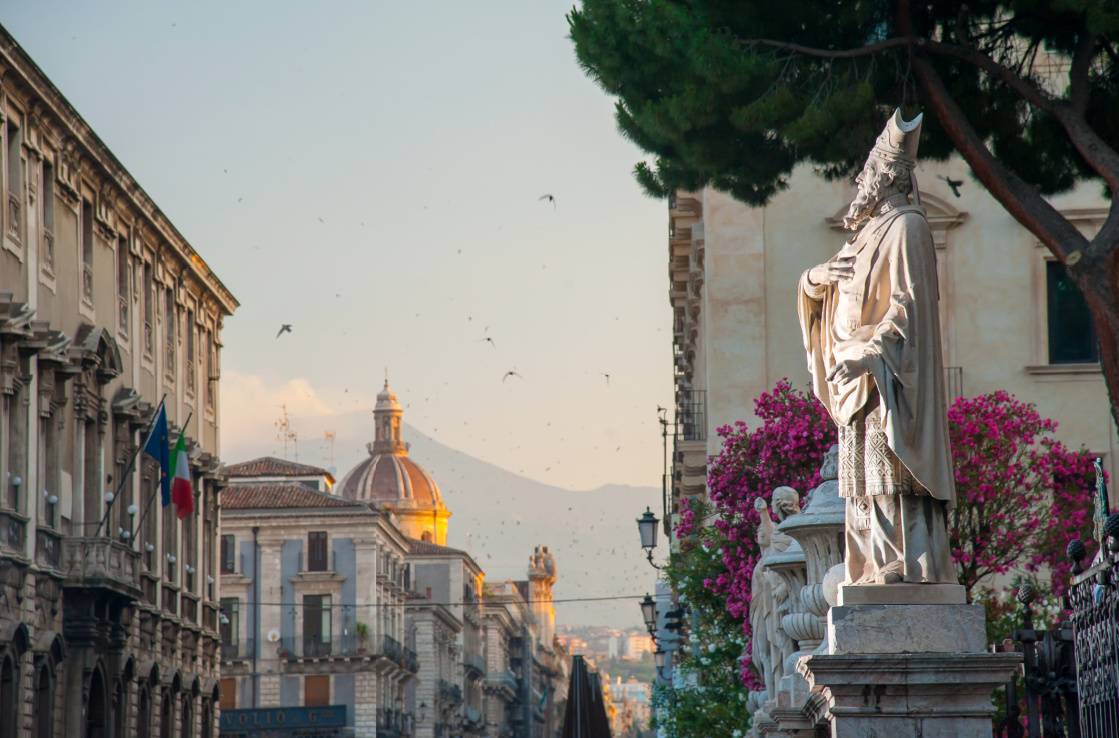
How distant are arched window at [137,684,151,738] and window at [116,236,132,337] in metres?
7.43

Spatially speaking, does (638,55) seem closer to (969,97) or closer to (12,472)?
(969,97)

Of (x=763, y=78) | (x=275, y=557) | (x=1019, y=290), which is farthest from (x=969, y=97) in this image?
(x=275, y=557)

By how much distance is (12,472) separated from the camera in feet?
103

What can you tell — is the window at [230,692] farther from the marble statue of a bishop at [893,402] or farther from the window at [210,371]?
the marble statue of a bishop at [893,402]

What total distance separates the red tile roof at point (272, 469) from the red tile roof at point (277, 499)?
15.6 feet

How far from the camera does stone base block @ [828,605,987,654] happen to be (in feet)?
25.0

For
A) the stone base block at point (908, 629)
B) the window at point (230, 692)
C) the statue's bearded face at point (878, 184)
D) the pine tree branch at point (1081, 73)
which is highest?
the pine tree branch at point (1081, 73)

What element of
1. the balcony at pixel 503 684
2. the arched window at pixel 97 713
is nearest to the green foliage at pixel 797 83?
the arched window at pixel 97 713

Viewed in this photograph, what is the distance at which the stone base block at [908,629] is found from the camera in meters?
7.61

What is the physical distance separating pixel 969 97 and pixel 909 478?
8.81 meters

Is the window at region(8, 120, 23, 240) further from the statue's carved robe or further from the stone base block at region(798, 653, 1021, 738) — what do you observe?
the stone base block at region(798, 653, 1021, 738)

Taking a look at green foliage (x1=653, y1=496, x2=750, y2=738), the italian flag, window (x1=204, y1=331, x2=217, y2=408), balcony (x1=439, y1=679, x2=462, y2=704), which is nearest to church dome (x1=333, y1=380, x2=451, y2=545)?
balcony (x1=439, y1=679, x2=462, y2=704)

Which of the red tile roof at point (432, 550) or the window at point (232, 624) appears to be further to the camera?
the red tile roof at point (432, 550)

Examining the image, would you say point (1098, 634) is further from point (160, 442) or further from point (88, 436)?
point (88, 436)
